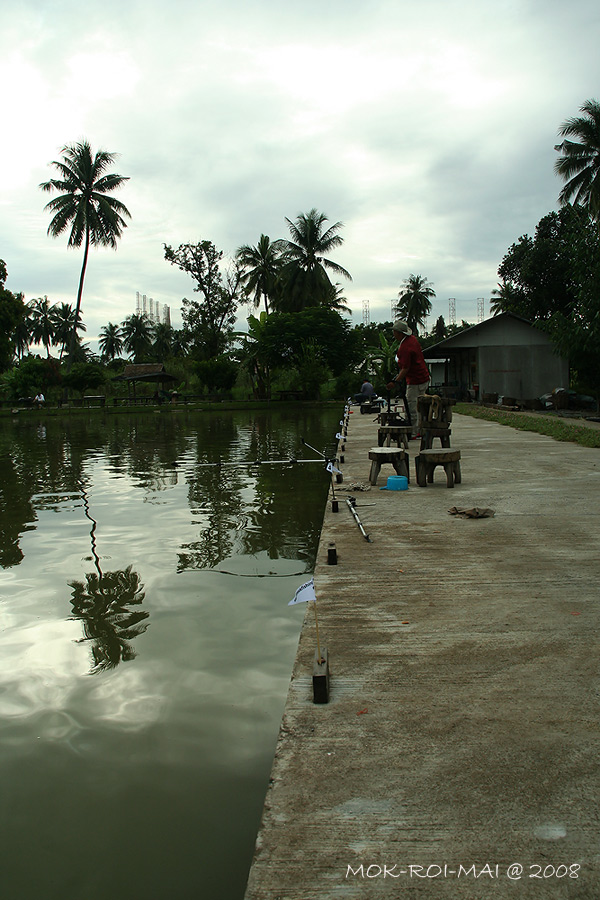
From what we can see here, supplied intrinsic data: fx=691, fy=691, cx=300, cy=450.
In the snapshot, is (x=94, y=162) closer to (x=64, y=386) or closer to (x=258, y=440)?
(x=64, y=386)

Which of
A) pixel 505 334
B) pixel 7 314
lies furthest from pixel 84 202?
pixel 505 334

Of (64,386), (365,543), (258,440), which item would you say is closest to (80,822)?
(365,543)

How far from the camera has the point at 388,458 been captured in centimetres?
838

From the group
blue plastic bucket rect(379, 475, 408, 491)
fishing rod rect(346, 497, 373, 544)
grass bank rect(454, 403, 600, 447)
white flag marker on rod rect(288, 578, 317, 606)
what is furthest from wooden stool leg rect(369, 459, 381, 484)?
white flag marker on rod rect(288, 578, 317, 606)

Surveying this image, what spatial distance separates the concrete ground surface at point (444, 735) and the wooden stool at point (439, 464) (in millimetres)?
2758

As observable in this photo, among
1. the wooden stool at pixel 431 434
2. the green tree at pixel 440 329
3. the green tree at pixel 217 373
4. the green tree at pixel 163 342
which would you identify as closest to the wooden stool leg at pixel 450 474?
the wooden stool at pixel 431 434

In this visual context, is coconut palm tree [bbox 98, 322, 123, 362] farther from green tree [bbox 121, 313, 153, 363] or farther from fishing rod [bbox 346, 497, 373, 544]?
fishing rod [bbox 346, 497, 373, 544]

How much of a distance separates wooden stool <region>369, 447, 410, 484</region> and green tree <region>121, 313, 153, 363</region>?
263 feet

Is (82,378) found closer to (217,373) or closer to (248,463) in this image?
(217,373)

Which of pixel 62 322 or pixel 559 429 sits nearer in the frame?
pixel 559 429

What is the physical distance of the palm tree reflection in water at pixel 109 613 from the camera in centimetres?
420

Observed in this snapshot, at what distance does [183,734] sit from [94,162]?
45.8 metres

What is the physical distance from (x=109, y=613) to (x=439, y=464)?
440 cm

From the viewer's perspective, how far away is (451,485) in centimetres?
808
